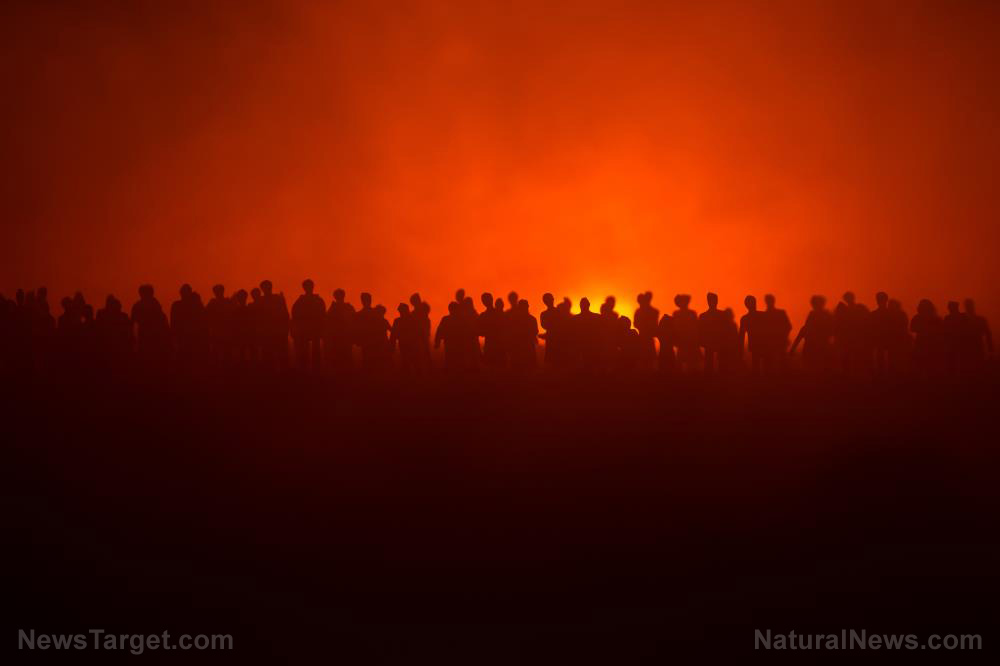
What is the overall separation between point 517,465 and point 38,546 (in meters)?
6.68

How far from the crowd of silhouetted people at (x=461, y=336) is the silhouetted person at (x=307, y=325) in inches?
1.0

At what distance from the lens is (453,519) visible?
13945 mm

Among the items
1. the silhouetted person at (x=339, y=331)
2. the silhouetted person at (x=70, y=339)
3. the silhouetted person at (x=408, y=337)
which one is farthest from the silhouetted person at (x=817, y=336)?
the silhouetted person at (x=70, y=339)

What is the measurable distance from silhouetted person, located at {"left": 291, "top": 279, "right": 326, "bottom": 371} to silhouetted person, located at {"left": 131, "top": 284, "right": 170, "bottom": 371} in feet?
9.28

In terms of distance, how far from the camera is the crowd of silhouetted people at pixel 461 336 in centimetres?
2083

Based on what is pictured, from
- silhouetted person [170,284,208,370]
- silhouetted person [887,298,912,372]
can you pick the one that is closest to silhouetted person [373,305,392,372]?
silhouetted person [170,284,208,370]

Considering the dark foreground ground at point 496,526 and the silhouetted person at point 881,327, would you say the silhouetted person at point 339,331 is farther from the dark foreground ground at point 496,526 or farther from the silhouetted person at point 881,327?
the silhouetted person at point 881,327

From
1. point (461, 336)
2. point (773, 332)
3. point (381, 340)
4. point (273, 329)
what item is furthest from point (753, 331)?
point (273, 329)

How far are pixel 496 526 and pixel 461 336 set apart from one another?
25.7 feet

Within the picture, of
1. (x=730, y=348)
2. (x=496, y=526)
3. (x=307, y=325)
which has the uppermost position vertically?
(x=307, y=325)

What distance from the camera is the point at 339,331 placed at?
840 inches

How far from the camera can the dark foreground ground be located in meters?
12.5

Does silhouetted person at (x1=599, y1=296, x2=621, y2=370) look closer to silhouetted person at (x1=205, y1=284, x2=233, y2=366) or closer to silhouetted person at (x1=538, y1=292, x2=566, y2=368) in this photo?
silhouetted person at (x1=538, y1=292, x2=566, y2=368)

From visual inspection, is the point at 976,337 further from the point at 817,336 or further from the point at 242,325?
the point at 242,325
